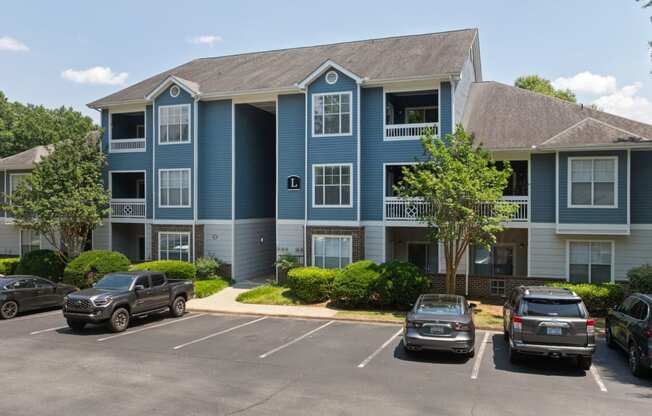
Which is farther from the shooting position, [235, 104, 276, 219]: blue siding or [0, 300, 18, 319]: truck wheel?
[235, 104, 276, 219]: blue siding

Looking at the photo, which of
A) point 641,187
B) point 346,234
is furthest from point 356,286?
point 641,187

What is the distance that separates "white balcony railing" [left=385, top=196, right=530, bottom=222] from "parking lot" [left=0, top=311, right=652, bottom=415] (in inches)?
285

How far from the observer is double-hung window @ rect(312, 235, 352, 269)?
24203mm

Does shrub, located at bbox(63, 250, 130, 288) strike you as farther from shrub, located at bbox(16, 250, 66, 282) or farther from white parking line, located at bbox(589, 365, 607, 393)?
white parking line, located at bbox(589, 365, 607, 393)

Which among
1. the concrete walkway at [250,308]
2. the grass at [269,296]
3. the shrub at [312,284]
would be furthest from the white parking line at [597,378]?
the grass at [269,296]

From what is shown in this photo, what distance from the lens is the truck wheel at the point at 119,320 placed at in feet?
54.0

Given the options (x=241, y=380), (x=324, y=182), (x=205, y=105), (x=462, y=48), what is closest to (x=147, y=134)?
(x=205, y=105)

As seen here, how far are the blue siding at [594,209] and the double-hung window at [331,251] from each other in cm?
926

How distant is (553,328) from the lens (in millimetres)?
12211

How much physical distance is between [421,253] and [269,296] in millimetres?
8463

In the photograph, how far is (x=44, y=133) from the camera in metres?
59.6

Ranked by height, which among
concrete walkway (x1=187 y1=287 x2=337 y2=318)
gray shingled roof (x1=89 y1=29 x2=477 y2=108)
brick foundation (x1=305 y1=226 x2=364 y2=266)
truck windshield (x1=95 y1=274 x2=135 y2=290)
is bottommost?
concrete walkway (x1=187 y1=287 x2=337 y2=318)

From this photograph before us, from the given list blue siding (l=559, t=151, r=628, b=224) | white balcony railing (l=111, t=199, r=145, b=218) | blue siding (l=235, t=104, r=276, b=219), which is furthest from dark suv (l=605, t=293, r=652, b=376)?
white balcony railing (l=111, t=199, r=145, b=218)

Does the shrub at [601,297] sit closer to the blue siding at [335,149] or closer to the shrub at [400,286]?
the shrub at [400,286]
